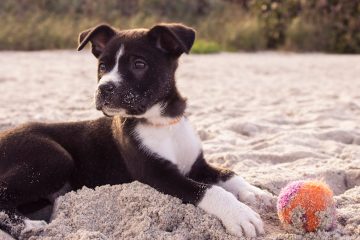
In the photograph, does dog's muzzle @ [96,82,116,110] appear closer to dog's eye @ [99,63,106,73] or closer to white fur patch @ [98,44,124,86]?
white fur patch @ [98,44,124,86]

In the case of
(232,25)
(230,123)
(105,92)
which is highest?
(105,92)

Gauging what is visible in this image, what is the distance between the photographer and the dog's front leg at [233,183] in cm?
387

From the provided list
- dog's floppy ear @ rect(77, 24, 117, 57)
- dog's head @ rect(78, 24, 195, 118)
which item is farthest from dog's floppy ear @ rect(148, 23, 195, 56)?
dog's floppy ear @ rect(77, 24, 117, 57)

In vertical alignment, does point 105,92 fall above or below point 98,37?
below

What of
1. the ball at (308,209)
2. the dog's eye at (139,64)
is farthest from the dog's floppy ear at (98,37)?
the ball at (308,209)

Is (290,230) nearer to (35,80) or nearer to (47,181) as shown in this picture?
(47,181)

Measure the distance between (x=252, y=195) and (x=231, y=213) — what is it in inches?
19.8

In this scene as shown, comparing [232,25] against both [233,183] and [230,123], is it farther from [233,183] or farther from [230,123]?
[233,183]

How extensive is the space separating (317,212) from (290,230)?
188 millimetres

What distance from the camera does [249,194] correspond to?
3875mm

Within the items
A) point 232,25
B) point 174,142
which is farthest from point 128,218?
point 232,25

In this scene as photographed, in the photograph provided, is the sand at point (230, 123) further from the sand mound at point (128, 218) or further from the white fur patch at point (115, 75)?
the white fur patch at point (115, 75)

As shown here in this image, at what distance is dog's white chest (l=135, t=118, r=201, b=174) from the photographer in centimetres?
386

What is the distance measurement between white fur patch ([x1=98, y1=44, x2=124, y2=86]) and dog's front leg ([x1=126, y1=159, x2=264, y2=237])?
54 centimetres
